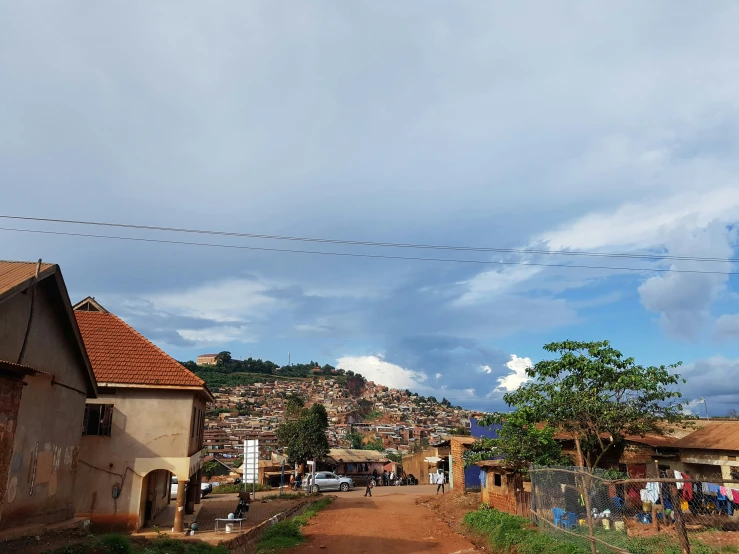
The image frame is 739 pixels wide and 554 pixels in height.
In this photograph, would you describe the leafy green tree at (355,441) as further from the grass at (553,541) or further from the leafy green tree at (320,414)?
the grass at (553,541)

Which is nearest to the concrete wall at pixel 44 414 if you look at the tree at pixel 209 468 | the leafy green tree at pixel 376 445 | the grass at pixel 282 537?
the grass at pixel 282 537

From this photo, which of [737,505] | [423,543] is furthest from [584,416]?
[423,543]

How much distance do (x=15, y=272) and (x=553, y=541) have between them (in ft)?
48.9

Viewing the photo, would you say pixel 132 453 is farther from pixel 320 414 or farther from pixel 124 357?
pixel 320 414

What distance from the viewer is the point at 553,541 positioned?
1308cm

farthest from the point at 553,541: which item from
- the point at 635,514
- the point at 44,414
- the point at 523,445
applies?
the point at 44,414

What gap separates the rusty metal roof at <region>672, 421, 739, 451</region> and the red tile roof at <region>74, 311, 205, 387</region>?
63.5 feet

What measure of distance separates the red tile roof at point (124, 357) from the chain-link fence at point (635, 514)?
1315 centimetres

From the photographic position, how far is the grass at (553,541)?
36.2 ft

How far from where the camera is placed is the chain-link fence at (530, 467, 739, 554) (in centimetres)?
1173

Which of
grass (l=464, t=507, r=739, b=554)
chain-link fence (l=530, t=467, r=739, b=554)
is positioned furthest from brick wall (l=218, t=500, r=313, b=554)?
chain-link fence (l=530, t=467, r=739, b=554)

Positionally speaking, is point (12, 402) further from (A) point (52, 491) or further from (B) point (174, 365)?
(B) point (174, 365)

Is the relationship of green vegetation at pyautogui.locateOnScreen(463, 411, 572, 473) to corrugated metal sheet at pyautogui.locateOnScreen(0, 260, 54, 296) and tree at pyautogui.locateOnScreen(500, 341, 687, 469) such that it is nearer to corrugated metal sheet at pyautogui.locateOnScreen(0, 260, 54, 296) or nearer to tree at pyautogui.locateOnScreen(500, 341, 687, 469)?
tree at pyautogui.locateOnScreen(500, 341, 687, 469)

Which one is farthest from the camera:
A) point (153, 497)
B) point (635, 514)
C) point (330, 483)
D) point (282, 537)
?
point (330, 483)
